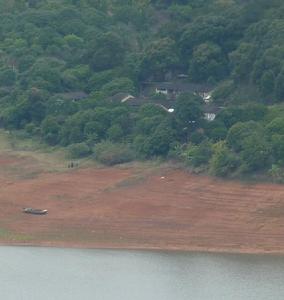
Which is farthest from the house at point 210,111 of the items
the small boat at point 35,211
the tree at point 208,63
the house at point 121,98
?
the small boat at point 35,211

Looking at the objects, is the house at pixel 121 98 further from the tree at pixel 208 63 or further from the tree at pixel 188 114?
the tree at pixel 188 114

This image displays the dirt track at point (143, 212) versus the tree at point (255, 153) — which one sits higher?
the tree at point (255, 153)

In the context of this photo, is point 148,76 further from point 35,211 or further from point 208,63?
point 35,211

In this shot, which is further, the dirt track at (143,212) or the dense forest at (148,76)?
the dense forest at (148,76)

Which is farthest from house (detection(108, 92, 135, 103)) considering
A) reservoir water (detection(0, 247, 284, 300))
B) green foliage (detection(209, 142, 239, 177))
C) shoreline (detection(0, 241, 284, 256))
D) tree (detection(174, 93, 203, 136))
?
reservoir water (detection(0, 247, 284, 300))

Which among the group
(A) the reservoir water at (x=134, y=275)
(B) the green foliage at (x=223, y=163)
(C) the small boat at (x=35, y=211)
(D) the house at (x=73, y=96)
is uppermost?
(D) the house at (x=73, y=96)

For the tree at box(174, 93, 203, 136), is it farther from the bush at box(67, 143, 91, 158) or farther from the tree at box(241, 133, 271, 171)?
the tree at box(241, 133, 271, 171)
